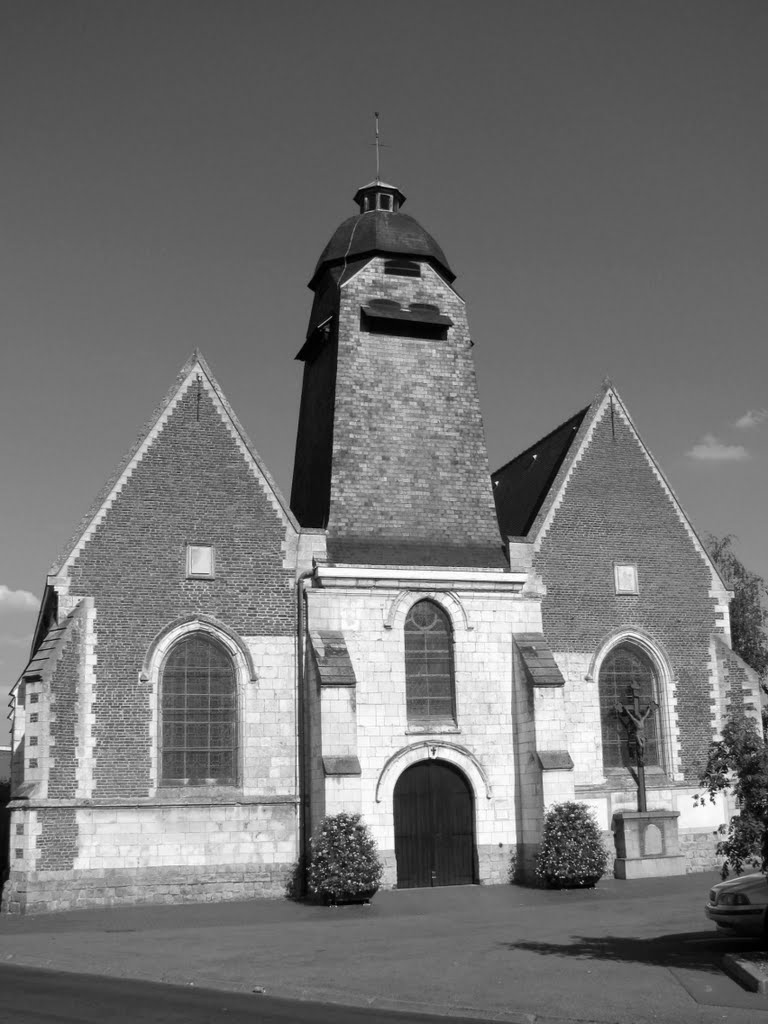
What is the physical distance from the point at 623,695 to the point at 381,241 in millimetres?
12522

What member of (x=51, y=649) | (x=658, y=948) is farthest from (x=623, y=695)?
(x=51, y=649)

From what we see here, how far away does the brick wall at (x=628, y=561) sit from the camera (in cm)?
2722

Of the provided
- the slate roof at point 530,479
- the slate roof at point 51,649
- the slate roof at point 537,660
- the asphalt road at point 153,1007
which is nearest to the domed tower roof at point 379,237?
the slate roof at point 530,479

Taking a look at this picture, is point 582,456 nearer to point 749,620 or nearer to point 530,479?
point 530,479

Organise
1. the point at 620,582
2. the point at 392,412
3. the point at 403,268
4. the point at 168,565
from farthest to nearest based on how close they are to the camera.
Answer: the point at 403,268 → the point at 392,412 → the point at 620,582 → the point at 168,565

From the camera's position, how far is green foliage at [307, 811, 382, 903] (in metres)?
22.2

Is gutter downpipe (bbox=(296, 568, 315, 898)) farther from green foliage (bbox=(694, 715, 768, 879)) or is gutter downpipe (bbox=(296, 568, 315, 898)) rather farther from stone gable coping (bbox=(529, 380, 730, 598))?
green foliage (bbox=(694, 715, 768, 879))

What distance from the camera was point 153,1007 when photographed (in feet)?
39.9

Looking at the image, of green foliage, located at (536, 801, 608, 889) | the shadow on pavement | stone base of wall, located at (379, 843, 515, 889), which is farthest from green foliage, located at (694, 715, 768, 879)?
stone base of wall, located at (379, 843, 515, 889)

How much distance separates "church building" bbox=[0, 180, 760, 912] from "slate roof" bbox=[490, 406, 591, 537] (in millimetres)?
350

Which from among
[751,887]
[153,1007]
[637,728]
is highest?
[637,728]

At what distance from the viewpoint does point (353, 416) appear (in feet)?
90.3

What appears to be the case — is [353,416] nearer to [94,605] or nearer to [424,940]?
[94,605]

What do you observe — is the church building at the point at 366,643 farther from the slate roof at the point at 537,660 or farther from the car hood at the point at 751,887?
the car hood at the point at 751,887
